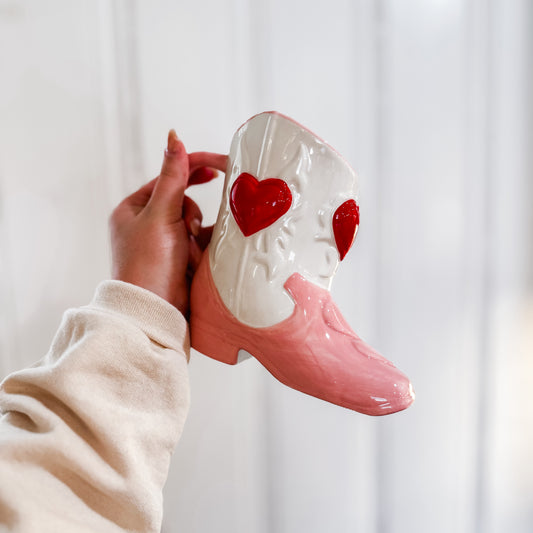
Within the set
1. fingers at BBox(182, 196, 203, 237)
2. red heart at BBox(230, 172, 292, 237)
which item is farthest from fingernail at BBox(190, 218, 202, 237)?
red heart at BBox(230, 172, 292, 237)

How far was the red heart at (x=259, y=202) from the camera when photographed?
1.59 ft

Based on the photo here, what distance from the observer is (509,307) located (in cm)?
90

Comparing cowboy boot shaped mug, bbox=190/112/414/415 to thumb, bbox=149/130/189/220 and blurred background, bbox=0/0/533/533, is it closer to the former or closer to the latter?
thumb, bbox=149/130/189/220

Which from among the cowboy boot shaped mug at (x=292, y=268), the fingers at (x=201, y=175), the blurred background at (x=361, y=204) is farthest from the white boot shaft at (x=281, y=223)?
the blurred background at (x=361, y=204)

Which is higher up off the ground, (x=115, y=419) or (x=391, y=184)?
(x=391, y=184)

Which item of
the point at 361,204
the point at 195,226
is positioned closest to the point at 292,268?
the point at 195,226

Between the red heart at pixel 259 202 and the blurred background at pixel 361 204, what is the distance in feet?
0.74

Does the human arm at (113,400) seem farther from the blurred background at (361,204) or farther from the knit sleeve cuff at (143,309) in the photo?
the blurred background at (361,204)

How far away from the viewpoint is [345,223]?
1.66 feet

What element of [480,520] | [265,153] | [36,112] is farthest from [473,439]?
[36,112]

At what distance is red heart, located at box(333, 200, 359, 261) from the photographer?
0.50 metres

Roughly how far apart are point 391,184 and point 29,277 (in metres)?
0.55

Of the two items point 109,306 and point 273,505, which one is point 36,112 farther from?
point 273,505

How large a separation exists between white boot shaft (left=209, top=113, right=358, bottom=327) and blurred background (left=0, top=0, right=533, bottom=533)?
224 millimetres
